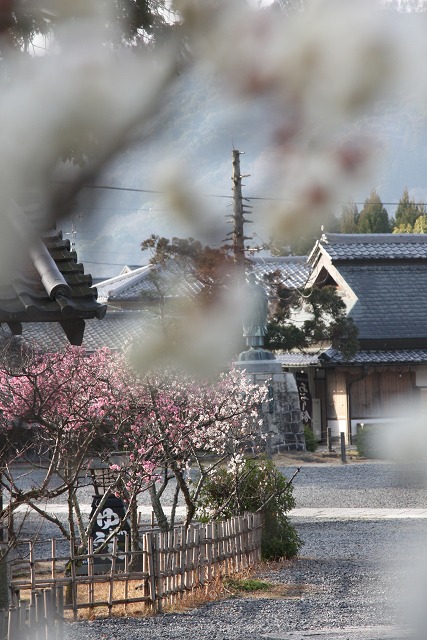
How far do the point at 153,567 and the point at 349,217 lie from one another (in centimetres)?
539

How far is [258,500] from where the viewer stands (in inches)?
335

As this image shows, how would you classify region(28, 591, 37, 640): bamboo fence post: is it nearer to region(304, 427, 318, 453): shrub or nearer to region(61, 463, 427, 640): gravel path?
region(61, 463, 427, 640): gravel path

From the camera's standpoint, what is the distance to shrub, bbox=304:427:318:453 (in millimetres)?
18797

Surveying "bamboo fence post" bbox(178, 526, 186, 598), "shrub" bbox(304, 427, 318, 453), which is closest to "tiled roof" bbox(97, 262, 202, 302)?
"bamboo fence post" bbox(178, 526, 186, 598)

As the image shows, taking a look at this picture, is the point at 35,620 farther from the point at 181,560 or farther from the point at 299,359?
the point at 299,359

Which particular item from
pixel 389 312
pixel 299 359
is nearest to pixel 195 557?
pixel 389 312

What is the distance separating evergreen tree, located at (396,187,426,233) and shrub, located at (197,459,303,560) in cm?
692

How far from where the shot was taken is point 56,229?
1.64 m

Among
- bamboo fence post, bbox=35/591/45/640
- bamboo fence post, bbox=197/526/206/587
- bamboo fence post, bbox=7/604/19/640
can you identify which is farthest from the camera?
bamboo fence post, bbox=197/526/206/587

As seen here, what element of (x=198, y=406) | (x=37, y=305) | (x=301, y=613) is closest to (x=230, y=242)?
(x=37, y=305)

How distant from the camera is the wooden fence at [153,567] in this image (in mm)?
6395

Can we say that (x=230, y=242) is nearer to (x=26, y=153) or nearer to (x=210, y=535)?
(x=26, y=153)

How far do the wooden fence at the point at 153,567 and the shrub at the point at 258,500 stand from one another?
1.66 ft

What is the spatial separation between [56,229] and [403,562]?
1.29 metres
